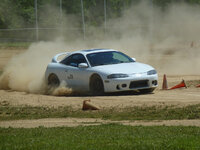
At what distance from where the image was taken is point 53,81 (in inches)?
690

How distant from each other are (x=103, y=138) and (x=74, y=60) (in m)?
8.49

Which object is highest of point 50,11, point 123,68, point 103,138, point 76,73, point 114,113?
point 50,11

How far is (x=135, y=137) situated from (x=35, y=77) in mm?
11012

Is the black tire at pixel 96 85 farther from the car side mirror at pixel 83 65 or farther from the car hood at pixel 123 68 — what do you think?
the car side mirror at pixel 83 65

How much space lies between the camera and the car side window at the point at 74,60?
16.6 metres

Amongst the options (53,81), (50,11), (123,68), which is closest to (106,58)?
(123,68)

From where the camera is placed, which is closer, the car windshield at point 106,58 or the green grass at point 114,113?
the green grass at point 114,113

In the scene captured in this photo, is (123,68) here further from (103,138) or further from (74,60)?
(103,138)

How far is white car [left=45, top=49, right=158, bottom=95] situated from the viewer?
15203 millimetres

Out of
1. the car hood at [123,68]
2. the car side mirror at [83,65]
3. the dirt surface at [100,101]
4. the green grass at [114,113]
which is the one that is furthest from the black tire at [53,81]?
the green grass at [114,113]

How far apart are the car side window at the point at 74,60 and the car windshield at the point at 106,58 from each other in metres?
0.26

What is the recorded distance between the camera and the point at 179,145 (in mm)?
7688

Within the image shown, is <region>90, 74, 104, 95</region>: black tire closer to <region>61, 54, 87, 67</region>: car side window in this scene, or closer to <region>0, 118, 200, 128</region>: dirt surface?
<region>61, 54, 87, 67</region>: car side window

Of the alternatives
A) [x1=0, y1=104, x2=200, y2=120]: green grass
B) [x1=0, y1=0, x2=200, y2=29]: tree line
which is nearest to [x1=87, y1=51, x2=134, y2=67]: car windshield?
[x1=0, y1=104, x2=200, y2=120]: green grass
